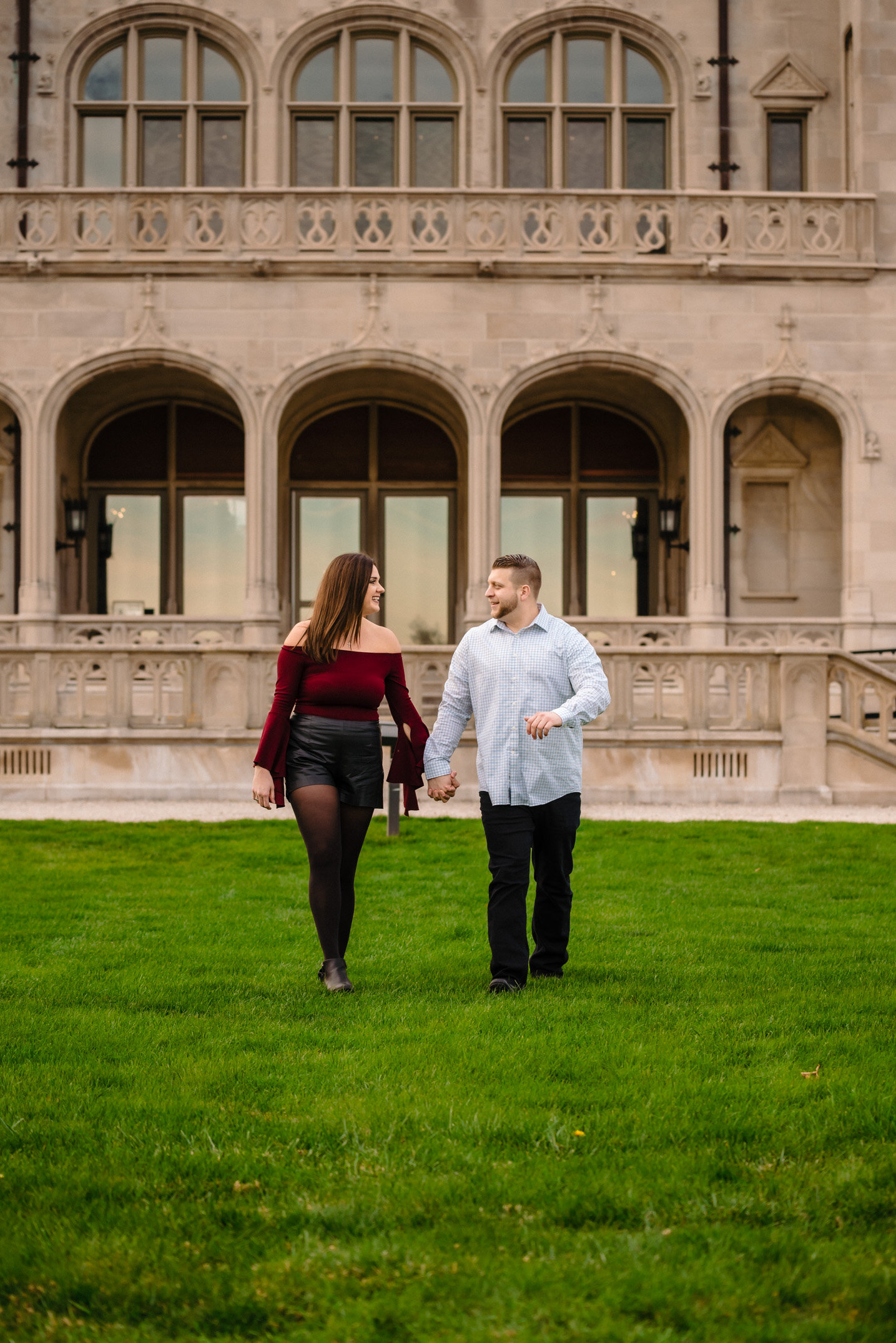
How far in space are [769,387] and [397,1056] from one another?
16.2m

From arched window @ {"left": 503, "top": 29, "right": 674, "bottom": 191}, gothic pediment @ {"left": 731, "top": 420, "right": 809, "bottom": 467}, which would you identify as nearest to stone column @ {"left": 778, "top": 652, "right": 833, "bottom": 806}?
gothic pediment @ {"left": 731, "top": 420, "right": 809, "bottom": 467}

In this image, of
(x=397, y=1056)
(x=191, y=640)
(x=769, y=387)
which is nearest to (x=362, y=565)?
(x=397, y=1056)

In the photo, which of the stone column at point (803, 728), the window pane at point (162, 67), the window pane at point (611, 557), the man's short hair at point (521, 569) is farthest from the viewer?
the window pane at point (611, 557)

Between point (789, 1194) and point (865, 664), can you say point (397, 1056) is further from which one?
point (865, 664)

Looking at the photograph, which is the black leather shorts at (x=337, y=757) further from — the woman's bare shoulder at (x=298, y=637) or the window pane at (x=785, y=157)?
the window pane at (x=785, y=157)

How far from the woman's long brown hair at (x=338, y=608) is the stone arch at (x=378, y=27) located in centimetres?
1702

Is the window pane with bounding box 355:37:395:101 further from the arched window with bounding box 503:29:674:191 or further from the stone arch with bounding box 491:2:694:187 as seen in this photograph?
the arched window with bounding box 503:29:674:191

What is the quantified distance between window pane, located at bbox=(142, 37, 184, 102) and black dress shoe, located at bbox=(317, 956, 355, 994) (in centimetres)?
1963

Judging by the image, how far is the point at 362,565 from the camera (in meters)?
5.67

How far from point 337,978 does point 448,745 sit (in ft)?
3.69

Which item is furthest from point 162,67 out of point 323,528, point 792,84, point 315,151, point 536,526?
point 792,84

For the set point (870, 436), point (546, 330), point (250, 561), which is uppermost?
point (546, 330)

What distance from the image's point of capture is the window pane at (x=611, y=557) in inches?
878

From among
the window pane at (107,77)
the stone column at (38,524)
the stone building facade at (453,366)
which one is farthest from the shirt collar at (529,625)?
the window pane at (107,77)
